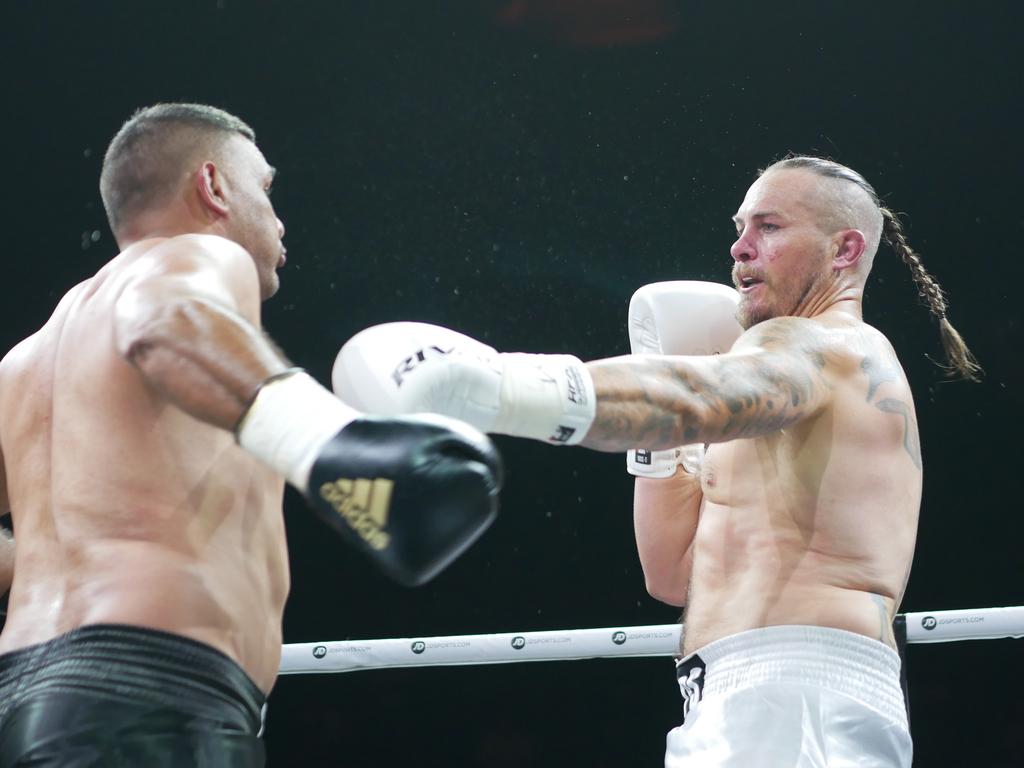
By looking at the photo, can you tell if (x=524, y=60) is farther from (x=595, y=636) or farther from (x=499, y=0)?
(x=595, y=636)

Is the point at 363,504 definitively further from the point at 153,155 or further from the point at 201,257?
the point at 153,155

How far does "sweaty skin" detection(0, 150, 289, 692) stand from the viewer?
1326mm

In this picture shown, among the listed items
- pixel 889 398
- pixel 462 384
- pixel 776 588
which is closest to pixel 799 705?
pixel 776 588

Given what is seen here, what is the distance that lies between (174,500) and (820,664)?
1005 millimetres

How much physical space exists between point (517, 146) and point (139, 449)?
337 centimetres

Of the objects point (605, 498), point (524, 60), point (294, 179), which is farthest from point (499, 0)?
point (605, 498)

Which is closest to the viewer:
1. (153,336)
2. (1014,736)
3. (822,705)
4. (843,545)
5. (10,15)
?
(153,336)

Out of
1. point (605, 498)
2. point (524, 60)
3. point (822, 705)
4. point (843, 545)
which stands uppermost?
point (524, 60)

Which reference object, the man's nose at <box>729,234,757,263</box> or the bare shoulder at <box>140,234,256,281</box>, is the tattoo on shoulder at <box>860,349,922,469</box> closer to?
the man's nose at <box>729,234,757,263</box>

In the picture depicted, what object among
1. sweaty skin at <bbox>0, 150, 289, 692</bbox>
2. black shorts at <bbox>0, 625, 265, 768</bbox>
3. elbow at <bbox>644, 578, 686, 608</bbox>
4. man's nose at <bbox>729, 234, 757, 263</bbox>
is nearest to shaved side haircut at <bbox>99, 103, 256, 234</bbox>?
sweaty skin at <bbox>0, 150, 289, 692</bbox>

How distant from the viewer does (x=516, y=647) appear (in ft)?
9.03

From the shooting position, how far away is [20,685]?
53.4 inches

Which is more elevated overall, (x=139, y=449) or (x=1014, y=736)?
(x=139, y=449)

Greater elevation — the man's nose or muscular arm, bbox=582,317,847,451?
the man's nose
